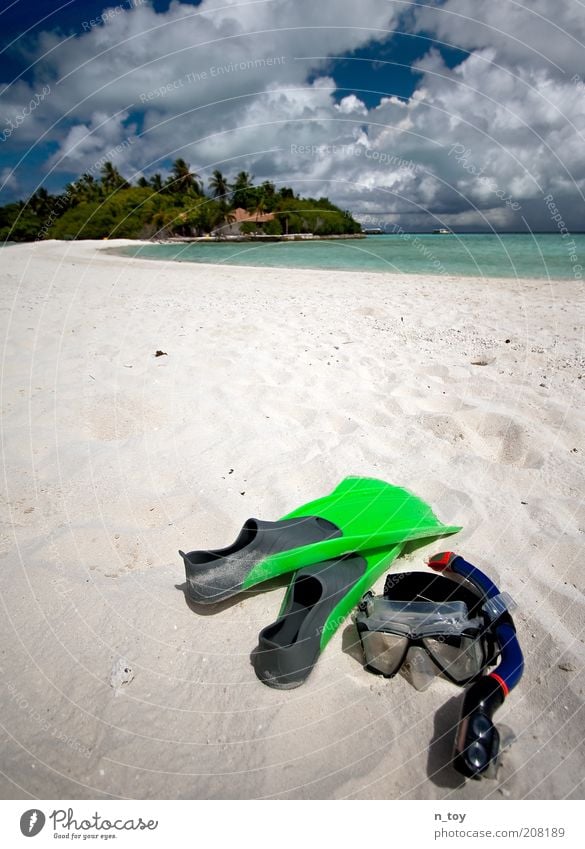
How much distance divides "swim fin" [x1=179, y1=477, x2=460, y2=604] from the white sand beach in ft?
0.51

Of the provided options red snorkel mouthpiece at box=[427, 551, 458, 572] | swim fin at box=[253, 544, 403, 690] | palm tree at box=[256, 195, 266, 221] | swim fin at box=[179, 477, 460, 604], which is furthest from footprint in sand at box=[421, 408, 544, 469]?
palm tree at box=[256, 195, 266, 221]

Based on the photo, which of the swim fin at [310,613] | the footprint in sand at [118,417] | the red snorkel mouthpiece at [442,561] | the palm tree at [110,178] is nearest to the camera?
the swim fin at [310,613]

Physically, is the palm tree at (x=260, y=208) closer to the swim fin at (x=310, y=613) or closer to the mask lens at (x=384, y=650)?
the swim fin at (x=310, y=613)

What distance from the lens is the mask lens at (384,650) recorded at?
6.02 feet

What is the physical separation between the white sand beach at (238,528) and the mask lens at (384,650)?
0.22 feet

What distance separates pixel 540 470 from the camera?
306 cm

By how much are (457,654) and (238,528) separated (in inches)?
56.5

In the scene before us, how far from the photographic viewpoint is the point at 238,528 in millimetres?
2691

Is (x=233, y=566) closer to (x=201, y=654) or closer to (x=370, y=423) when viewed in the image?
(x=201, y=654)
